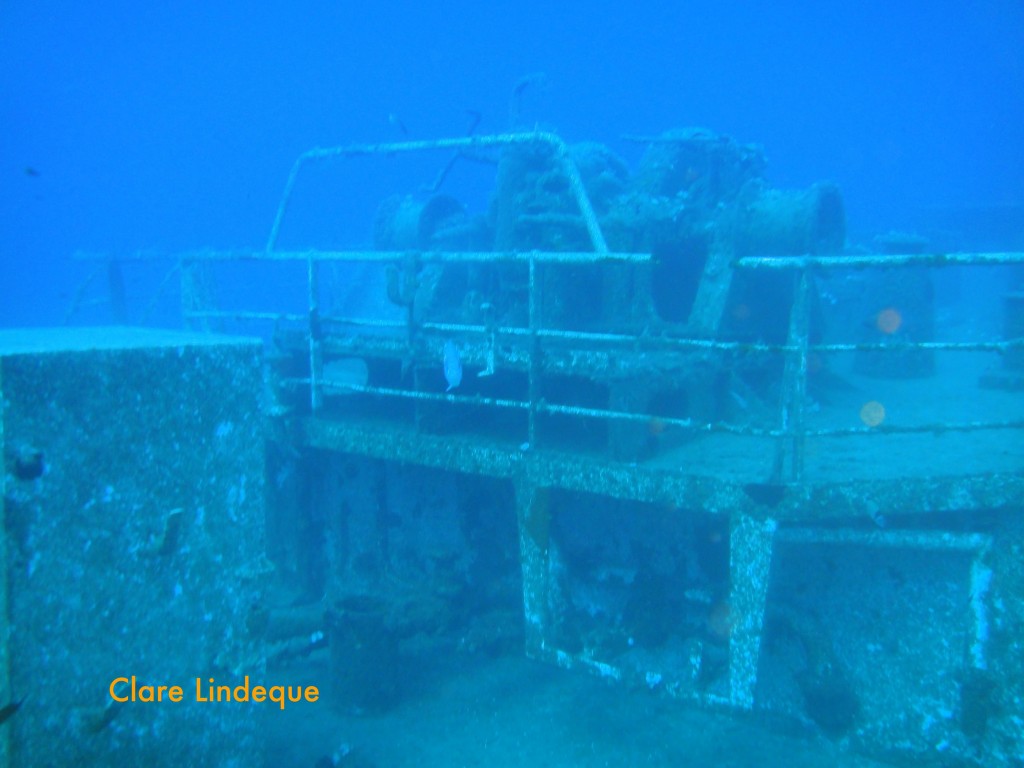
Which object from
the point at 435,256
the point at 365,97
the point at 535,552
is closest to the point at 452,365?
the point at 435,256

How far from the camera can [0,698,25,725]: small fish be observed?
2.14 meters

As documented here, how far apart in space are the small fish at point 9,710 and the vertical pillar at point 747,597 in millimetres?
3437

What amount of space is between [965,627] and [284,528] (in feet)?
16.9

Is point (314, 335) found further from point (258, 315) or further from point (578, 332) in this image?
point (578, 332)

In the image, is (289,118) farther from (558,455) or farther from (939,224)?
(558,455)

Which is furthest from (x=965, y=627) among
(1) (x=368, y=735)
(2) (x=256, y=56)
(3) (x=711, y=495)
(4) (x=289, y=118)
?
(2) (x=256, y=56)

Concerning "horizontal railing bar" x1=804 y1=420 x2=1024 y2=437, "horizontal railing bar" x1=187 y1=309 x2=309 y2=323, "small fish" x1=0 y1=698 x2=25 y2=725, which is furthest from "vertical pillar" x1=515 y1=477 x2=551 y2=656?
"small fish" x1=0 y1=698 x2=25 y2=725

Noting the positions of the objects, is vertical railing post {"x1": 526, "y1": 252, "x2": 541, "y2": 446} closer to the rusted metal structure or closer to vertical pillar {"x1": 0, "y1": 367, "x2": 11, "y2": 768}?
the rusted metal structure

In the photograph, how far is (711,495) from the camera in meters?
4.22

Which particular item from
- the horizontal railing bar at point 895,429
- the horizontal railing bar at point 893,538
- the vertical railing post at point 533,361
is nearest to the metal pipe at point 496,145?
the vertical railing post at point 533,361

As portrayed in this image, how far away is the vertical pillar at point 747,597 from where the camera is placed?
4.11 meters

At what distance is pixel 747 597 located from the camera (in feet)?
13.5

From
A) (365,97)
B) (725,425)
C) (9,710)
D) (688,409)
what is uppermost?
(365,97)

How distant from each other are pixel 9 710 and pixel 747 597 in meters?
3.48
